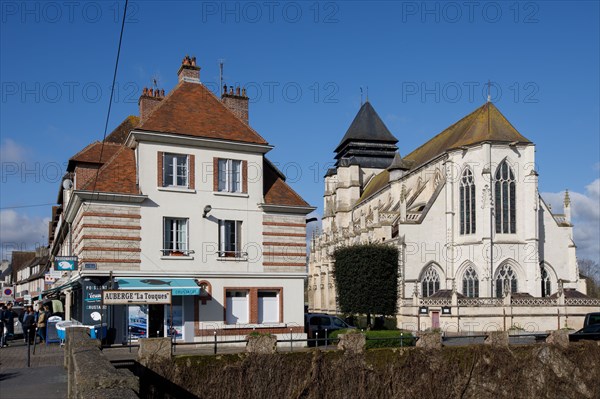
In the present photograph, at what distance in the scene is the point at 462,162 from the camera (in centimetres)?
4831

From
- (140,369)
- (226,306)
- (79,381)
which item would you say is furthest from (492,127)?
(79,381)

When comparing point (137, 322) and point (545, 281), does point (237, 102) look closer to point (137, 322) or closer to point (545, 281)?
point (137, 322)

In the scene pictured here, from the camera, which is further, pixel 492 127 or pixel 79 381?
pixel 492 127

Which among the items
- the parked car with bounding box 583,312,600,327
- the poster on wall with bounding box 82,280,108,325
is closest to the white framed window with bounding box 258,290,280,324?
the poster on wall with bounding box 82,280,108,325

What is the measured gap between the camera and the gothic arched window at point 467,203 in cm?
4734

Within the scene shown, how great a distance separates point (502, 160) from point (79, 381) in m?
43.1

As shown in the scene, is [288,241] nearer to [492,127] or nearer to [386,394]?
[386,394]

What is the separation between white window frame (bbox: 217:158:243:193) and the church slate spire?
55665 millimetres

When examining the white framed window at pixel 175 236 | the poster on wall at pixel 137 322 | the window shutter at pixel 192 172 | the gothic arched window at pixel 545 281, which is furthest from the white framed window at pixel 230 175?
the gothic arched window at pixel 545 281

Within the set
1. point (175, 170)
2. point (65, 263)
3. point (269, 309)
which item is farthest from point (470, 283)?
point (65, 263)

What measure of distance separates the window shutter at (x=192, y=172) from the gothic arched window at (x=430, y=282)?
27.6 meters

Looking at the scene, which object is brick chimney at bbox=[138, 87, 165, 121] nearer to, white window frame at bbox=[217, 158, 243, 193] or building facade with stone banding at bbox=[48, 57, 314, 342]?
building facade with stone banding at bbox=[48, 57, 314, 342]

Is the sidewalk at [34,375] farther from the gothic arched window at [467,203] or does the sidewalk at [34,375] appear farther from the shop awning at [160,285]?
the gothic arched window at [467,203]

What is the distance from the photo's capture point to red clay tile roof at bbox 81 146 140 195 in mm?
23594
